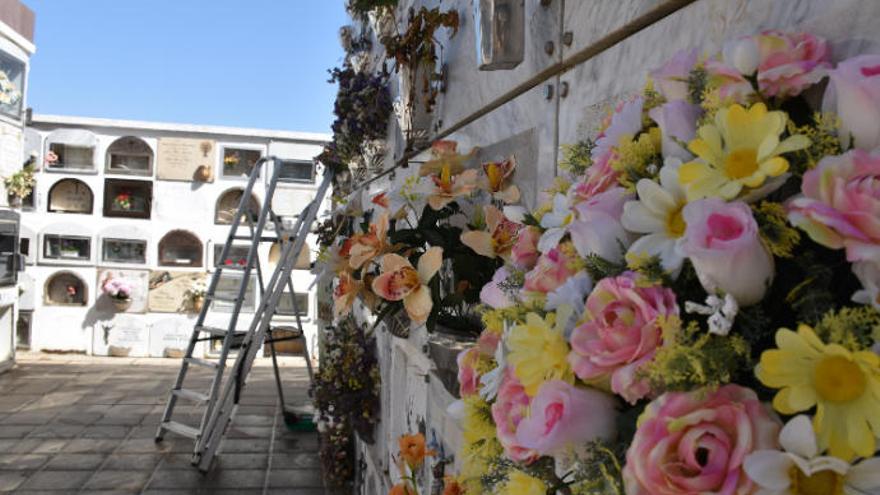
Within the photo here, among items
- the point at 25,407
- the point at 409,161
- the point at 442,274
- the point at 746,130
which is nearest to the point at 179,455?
the point at 25,407

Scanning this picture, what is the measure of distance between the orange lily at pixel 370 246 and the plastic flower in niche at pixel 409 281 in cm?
7

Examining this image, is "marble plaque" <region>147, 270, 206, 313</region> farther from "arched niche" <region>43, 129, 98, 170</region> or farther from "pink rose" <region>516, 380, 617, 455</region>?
"pink rose" <region>516, 380, 617, 455</region>

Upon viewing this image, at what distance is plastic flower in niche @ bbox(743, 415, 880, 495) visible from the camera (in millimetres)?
349

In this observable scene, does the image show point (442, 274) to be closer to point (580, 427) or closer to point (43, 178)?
point (580, 427)

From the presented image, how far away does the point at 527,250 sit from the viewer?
75cm

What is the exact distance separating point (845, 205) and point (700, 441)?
0.47ft

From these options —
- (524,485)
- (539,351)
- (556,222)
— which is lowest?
(524,485)

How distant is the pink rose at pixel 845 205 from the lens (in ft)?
1.20

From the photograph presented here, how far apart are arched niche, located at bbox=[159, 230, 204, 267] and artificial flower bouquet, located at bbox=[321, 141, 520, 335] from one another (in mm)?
7105

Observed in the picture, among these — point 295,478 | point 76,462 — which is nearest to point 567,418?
point 295,478

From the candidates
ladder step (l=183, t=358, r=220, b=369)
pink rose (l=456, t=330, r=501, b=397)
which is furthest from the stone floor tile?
pink rose (l=456, t=330, r=501, b=397)

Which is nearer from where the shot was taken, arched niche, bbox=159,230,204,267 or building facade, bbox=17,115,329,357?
building facade, bbox=17,115,329,357

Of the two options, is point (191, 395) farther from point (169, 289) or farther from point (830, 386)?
point (169, 289)

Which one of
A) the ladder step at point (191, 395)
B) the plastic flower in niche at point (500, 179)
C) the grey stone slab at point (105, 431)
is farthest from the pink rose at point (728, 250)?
the grey stone slab at point (105, 431)
